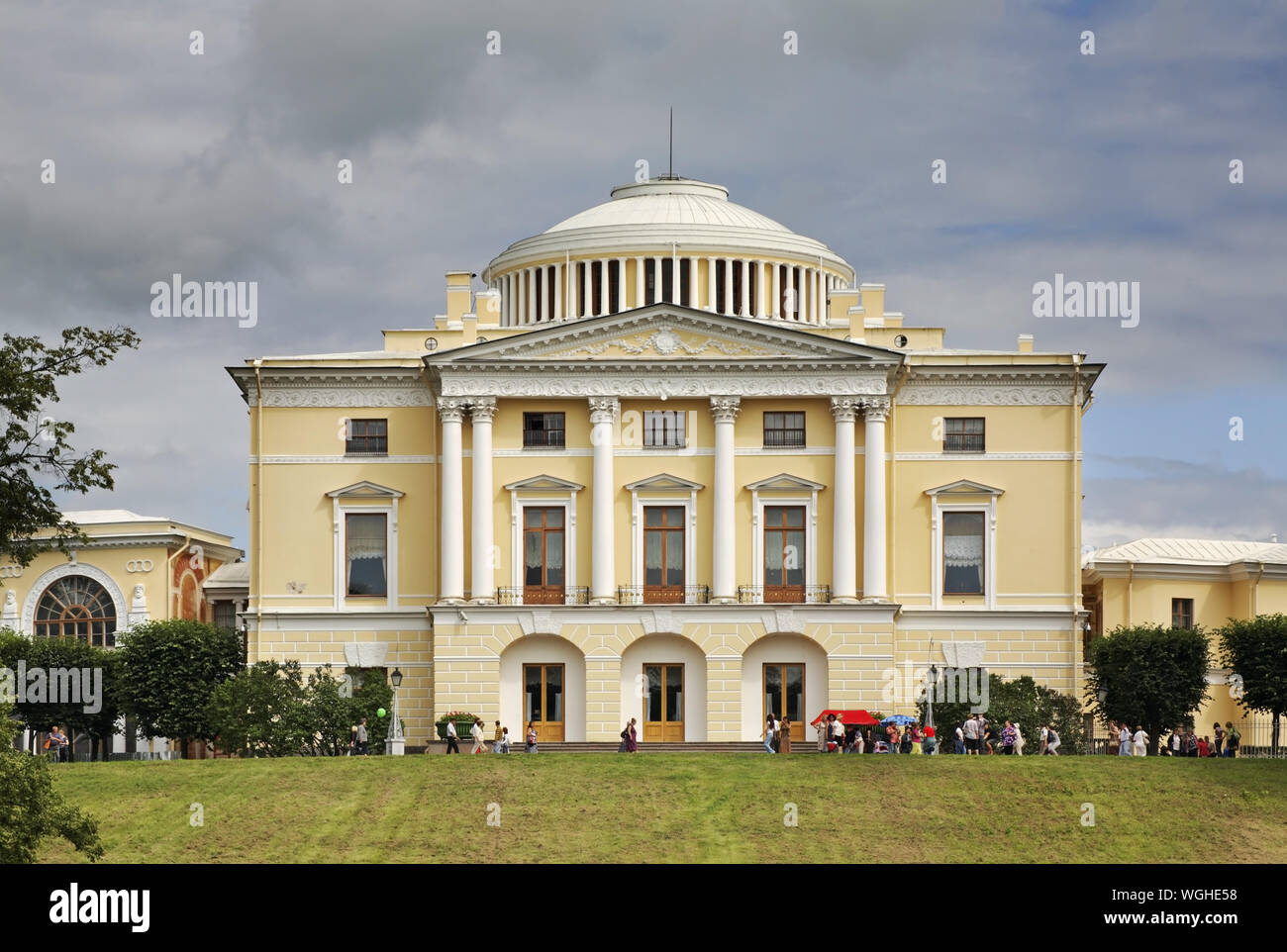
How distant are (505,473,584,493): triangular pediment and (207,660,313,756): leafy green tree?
31.2 feet

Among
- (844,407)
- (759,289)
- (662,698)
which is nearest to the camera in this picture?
(662,698)

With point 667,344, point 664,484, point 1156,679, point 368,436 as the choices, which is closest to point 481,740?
point 664,484

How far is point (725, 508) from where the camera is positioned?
69.8m

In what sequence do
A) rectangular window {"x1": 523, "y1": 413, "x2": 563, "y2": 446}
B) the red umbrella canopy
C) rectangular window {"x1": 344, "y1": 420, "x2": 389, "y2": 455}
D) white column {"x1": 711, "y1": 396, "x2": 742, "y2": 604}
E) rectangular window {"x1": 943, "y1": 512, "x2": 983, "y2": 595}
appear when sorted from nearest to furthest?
the red umbrella canopy, white column {"x1": 711, "y1": 396, "x2": 742, "y2": 604}, rectangular window {"x1": 523, "y1": 413, "x2": 563, "y2": 446}, rectangular window {"x1": 943, "y1": 512, "x2": 983, "y2": 595}, rectangular window {"x1": 344, "y1": 420, "x2": 389, "y2": 455}

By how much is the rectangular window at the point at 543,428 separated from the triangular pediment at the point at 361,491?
Result: 467cm

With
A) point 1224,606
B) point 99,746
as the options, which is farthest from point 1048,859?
point 99,746

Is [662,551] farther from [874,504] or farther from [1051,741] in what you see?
[1051,741]

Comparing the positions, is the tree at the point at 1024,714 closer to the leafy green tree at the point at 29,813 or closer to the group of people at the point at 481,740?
the group of people at the point at 481,740

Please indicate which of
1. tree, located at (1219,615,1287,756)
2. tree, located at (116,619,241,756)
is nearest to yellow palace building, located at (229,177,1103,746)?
tree, located at (116,619,241,756)

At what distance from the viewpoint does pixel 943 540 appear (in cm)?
7156

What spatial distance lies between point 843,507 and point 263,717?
18.7 metres

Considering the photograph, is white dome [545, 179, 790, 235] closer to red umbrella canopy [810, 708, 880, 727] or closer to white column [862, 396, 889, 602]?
white column [862, 396, 889, 602]

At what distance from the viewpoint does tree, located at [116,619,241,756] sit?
72.6m
